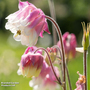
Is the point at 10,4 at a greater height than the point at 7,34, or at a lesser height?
greater

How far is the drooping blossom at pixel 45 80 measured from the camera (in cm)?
86

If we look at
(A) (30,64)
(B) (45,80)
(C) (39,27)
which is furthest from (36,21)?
(B) (45,80)

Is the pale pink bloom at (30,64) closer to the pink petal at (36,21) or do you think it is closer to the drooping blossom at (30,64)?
the drooping blossom at (30,64)

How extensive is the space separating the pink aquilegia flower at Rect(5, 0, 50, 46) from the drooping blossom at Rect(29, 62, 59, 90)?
198 millimetres

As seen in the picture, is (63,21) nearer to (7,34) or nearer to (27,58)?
(7,34)

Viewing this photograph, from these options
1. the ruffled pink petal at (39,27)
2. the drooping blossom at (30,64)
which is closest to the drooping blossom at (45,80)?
the drooping blossom at (30,64)

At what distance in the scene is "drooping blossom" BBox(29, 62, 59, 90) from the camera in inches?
33.9

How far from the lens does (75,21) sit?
686 centimetres

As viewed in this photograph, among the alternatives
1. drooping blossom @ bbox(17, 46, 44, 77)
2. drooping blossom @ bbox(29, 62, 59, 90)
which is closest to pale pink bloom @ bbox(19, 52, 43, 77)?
drooping blossom @ bbox(17, 46, 44, 77)

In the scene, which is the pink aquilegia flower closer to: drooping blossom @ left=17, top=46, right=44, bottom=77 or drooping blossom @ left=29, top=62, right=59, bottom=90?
drooping blossom @ left=17, top=46, right=44, bottom=77

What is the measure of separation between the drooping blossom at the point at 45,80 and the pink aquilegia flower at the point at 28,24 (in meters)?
0.20

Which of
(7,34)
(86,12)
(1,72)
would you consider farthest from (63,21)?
(1,72)

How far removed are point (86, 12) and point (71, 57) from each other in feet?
20.0

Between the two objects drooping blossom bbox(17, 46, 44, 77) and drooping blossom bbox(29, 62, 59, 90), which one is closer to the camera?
drooping blossom bbox(17, 46, 44, 77)
